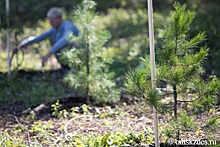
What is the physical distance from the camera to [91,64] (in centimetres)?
605

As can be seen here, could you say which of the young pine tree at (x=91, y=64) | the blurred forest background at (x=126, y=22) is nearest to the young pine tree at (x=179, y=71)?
the young pine tree at (x=91, y=64)

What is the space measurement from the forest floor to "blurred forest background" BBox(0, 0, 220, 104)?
1.20 metres

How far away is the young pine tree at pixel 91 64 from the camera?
5.94 meters

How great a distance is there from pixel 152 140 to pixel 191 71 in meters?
0.74

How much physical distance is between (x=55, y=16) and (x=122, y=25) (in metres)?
3.37

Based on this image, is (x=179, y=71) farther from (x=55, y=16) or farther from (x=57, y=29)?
(x=57, y=29)

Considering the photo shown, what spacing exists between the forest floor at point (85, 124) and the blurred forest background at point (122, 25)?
1199 millimetres

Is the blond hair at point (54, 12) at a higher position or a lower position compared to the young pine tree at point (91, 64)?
higher

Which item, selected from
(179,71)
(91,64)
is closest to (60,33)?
(91,64)

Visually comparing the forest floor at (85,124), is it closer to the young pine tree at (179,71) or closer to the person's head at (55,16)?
the young pine tree at (179,71)

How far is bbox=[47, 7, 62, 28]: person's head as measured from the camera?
7586 millimetres

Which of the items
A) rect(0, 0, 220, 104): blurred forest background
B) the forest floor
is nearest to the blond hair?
rect(0, 0, 220, 104): blurred forest background

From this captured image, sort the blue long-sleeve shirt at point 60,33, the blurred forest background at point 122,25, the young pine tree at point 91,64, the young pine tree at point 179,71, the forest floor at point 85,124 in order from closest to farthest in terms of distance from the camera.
A: the young pine tree at point 179,71
the forest floor at point 85,124
the young pine tree at point 91,64
the blue long-sleeve shirt at point 60,33
the blurred forest background at point 122,25

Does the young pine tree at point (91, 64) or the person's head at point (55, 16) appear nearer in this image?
the young pine tree at point (91, 64)
